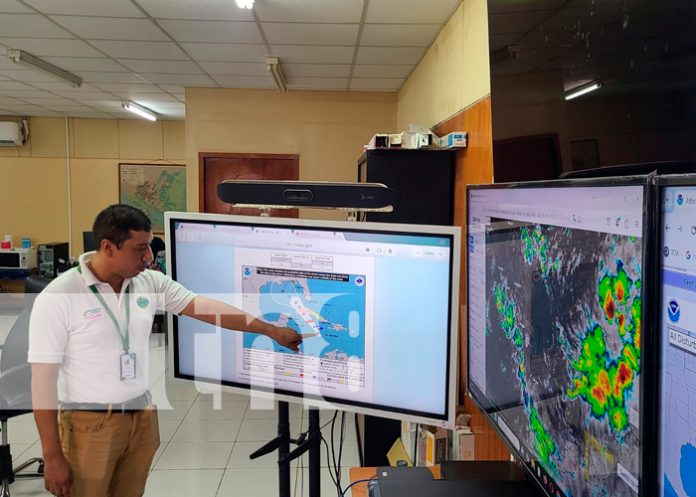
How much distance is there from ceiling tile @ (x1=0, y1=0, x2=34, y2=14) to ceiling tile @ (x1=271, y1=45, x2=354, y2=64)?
161cm

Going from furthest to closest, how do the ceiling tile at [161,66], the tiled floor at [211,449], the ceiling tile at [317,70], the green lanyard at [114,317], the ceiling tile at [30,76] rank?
the ceiling tile at [30,76] < the ceiling tile at [317,70] < the ceiling tile at [161,66] < the tiled floor at [211,449] < the green lanyard at [114,317]

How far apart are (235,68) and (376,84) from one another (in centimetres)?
143

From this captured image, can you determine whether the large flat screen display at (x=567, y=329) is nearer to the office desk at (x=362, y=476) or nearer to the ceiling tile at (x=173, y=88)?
the office desk at (x=362, y=476)

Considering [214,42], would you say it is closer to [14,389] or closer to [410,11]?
[410,11]

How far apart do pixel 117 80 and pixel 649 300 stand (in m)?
5.34

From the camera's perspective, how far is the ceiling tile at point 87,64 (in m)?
4.05

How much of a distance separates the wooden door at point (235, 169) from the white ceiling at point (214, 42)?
2.50 ft

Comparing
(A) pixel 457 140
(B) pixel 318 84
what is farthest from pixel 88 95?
(A) pixel 457 140

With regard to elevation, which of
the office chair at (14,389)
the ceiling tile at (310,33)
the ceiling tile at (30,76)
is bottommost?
the office chair at (14,389)

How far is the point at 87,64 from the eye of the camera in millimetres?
4215

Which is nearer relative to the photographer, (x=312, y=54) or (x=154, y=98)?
(x=312, y=54)

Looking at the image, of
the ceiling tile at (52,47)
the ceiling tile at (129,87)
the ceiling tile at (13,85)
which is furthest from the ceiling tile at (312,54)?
the ceiling tile at (13,85)

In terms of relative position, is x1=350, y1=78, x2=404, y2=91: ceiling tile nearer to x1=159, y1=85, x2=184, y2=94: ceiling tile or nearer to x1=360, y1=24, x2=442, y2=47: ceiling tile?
x1=360, y1=24, x2=442, y2=47: ceiling tile

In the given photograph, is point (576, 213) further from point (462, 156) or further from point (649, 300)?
point (462, 156)
